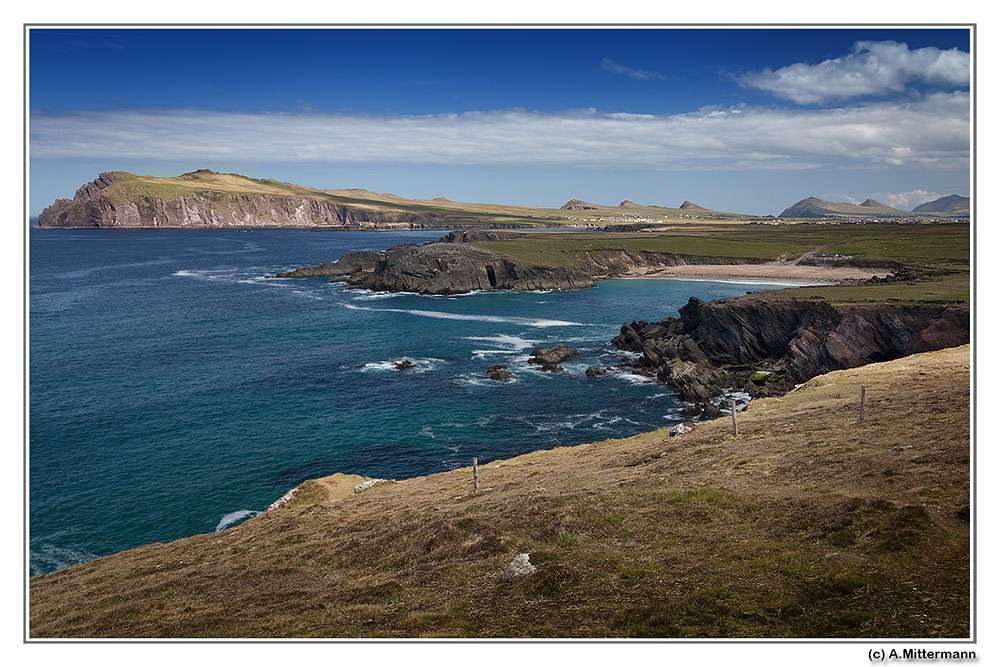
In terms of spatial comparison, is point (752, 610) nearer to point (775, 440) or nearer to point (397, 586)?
point (397, 586)

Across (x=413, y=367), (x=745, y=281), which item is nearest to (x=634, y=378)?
(x=413, y=367)

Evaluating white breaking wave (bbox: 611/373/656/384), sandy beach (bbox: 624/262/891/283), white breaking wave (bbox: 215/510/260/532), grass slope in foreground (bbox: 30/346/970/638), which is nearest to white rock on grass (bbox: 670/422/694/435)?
grass slope in foreground (bbox: 30/346/970/638)

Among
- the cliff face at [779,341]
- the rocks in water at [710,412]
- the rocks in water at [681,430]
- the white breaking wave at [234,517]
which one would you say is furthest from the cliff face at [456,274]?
the rocks in water at [681,430]

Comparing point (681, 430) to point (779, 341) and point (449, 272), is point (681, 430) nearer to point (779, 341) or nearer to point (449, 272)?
point (779, 341)

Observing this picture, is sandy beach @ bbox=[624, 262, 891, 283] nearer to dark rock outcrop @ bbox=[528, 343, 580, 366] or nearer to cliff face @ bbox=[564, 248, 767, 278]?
cliff face @ bbox=[564, 248, 767, 278]

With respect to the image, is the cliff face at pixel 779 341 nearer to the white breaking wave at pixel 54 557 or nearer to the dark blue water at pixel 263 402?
the dark blue water at pixel 263 402

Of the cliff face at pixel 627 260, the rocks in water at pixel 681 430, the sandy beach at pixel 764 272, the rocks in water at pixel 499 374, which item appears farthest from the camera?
the cliff face at pixel 627 260

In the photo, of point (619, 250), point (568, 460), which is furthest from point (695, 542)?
point (619, 250)
